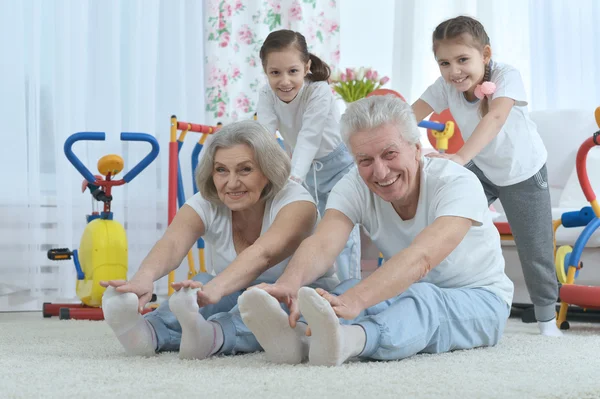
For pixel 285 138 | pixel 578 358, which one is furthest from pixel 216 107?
pixel 578 358

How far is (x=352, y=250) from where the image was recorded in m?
2.73

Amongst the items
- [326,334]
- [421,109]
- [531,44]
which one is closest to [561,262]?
[421,109]

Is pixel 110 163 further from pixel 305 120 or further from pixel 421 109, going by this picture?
pixel 421 109

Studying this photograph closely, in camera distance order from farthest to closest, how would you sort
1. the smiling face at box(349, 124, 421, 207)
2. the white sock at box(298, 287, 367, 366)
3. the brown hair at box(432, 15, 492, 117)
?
the brown hair at box(432, 15, 492, 117) → the smiling face at box(349, 124, 421, 207) → the white sock at box(298, 287, 367, 366)

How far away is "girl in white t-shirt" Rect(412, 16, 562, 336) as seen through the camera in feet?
8.00

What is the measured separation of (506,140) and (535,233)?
32 centimetres

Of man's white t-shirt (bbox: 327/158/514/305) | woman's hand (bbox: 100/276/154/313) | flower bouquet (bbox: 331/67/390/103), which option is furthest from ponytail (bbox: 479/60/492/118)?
flower bouquet (bbox: 331/67/390/103)

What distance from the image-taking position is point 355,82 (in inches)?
174

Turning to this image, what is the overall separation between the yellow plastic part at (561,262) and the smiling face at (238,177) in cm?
150

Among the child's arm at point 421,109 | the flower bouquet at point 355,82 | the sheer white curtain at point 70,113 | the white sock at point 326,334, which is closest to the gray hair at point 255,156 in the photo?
the white sock at point 326,334

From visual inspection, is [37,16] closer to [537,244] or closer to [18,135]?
[18,135]

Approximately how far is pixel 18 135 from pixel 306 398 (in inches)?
122

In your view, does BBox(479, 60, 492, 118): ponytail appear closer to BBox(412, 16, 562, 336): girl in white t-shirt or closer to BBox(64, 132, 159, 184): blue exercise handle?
BBox(412, 16, 562, 336): girl in white t-shirt

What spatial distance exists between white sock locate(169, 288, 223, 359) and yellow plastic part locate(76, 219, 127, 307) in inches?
63.5
